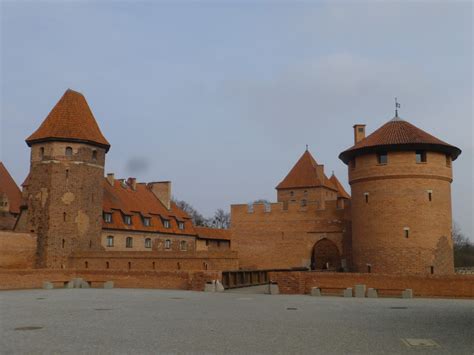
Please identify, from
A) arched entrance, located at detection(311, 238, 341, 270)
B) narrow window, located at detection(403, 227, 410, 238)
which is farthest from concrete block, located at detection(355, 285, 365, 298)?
arched entrance, located at detection(311, 238, 341, 270)

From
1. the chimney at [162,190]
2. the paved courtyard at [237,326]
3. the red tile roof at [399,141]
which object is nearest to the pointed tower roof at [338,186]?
the chimney at [162,190]

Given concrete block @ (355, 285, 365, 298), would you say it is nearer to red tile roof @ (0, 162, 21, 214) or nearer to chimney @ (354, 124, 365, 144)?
chimney @ (354, 124, 365, 144)

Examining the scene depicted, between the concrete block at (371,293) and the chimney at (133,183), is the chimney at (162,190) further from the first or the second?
the concrete block at (371,293)

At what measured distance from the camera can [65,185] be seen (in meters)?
33.7

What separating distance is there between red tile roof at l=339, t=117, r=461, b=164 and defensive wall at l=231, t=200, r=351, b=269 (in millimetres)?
6331

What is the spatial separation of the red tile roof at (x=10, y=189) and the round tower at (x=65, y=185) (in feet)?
31.3

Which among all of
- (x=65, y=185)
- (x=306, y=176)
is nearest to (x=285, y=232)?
(x=65, y=185)

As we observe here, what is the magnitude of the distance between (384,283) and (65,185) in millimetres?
21277

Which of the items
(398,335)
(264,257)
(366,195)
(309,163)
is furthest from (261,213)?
(398,335)

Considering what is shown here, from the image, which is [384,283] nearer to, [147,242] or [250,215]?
[250,215]

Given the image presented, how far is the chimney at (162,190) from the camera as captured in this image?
165 ft

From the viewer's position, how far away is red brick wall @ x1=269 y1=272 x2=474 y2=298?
1995 centimetres

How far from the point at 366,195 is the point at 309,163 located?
26.8m

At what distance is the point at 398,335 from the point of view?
1067 cm
